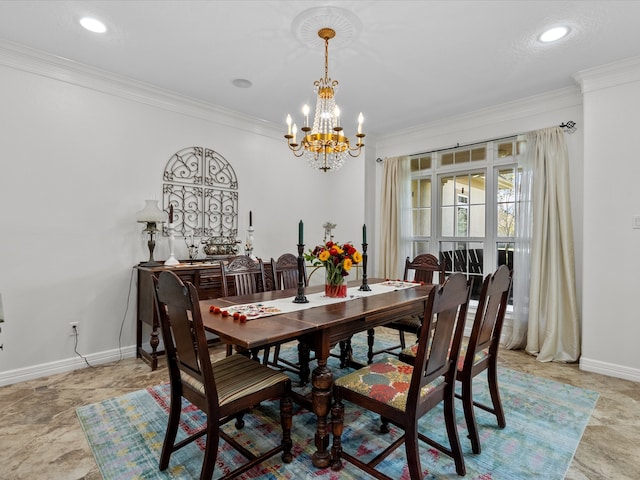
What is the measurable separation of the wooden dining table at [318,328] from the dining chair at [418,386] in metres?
0.07

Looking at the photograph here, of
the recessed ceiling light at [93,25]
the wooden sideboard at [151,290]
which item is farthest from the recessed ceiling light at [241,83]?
the wooden sideboard at [151,290]

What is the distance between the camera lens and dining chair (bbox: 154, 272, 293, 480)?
1491mm

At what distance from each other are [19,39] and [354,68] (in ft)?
8.50

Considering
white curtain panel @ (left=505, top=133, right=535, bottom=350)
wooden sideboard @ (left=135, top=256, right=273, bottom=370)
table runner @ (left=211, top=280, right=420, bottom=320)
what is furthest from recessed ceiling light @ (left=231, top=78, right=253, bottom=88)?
white curtain panel @ (left=505, top=133, right=535, bottom=350)

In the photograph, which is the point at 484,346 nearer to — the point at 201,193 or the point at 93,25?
the point at 201,193

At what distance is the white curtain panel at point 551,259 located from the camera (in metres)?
3.39

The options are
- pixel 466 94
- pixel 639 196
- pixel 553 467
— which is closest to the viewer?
pixel 553 467

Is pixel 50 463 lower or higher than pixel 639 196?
lower

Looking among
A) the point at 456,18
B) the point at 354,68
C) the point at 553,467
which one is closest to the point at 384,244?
the point at 354,68

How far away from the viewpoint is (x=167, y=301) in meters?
1.60

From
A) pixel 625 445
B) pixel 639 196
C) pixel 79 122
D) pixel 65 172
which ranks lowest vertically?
pixel 625 445

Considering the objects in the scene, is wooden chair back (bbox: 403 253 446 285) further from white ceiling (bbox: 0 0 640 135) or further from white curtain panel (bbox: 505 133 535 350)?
white ceiling (bbox: 0 0 640 135)

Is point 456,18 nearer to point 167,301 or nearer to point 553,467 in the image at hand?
point 167,301

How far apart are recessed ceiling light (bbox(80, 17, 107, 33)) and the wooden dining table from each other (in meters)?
2.06
